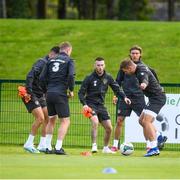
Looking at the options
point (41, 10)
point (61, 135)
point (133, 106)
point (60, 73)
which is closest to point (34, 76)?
point (60, 73)

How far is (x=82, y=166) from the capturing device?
15.4 metres

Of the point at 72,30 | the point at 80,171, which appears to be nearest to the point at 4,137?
the point at 80,171

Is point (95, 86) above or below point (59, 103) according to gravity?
above

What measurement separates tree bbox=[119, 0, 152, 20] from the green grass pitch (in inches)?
1684

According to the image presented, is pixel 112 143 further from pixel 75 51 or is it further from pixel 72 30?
pixel 72 30

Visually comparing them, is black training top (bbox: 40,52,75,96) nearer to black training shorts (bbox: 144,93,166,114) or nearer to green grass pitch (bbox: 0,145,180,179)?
green grass pitch (bbox: 0,145,180,179)

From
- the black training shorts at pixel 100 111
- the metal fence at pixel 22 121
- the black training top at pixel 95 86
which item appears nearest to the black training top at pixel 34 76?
the black training top at pixel 95 86

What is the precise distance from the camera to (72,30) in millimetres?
43844

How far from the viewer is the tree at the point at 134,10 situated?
6075 cm

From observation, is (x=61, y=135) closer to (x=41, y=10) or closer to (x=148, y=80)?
(x=148, y=80)

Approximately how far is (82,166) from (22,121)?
24.6 ft

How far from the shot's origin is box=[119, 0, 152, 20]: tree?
60.8 meters

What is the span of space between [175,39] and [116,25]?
12.6 ft

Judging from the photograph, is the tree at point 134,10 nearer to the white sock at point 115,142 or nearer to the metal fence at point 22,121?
the metal fence at point 22,121
